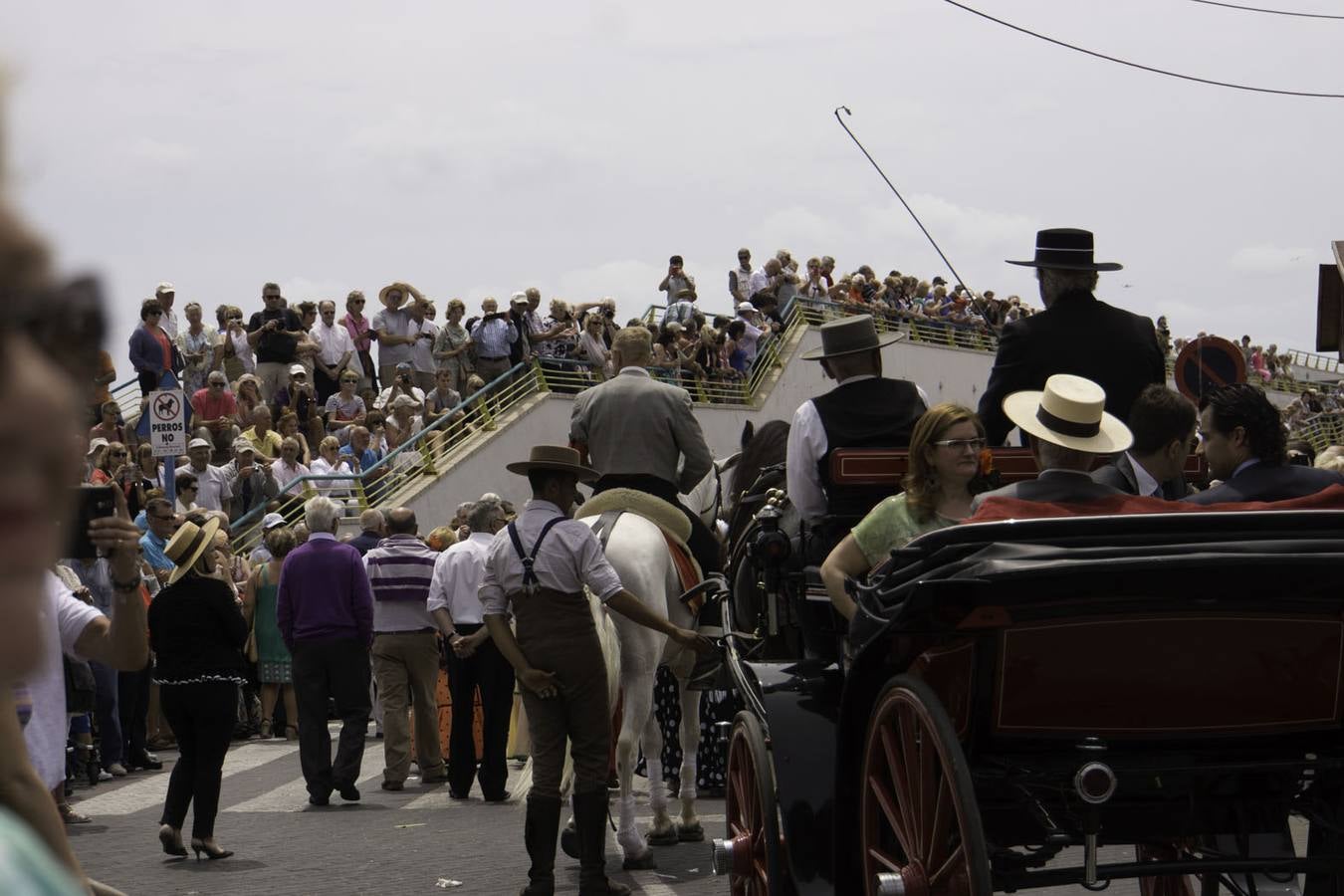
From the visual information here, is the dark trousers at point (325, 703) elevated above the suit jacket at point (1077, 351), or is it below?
below

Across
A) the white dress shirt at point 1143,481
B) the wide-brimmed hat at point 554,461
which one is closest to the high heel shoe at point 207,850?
the wide-brimmed hat at point 554,461

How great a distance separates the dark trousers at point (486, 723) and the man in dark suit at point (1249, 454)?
749 cm

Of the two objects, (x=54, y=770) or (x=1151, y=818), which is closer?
(x=54, y=770)

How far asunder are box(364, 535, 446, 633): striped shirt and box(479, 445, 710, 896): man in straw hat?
Result: 240 inches

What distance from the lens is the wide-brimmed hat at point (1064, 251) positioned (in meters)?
6.89

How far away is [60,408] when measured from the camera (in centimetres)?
87

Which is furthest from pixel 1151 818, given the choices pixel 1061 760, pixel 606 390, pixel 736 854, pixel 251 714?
pixel 251 714

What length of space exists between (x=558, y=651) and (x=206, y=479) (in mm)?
12456

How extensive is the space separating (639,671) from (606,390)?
1512 millimetres

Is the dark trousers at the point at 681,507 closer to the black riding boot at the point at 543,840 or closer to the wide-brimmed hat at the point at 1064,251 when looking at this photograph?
the black riding boot at the point at 543,840

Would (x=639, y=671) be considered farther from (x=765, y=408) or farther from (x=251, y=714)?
(x=765, y=408)

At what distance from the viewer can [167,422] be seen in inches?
673

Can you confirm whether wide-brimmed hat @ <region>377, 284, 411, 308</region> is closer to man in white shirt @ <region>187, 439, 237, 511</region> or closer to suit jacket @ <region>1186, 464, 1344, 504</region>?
man in white shirt @ <region>187, 439, 237, 511</region>

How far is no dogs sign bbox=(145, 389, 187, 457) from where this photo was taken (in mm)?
16969
